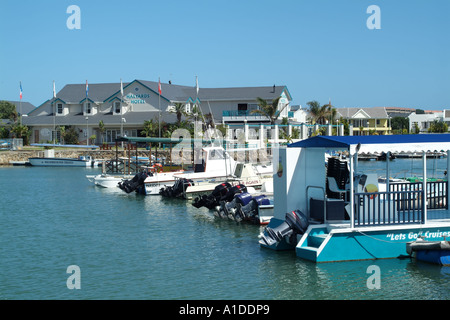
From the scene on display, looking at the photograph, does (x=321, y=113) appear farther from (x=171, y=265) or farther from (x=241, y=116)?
(x=171, y=265)

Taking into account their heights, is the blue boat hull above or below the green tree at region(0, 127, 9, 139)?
below

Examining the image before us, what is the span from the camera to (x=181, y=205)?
31234 millimetres

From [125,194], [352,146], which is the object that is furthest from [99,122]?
[352,146]

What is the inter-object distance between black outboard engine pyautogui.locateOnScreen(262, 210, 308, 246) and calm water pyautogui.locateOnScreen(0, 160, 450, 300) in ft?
1.61

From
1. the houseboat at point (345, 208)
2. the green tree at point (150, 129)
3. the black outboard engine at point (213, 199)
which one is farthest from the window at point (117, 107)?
the houseboat at point (345, 208)

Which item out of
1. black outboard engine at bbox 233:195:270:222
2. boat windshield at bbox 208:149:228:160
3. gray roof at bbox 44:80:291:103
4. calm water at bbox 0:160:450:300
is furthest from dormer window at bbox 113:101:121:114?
black outboard engine at bbox 233:195:270:222

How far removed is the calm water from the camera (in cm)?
1430

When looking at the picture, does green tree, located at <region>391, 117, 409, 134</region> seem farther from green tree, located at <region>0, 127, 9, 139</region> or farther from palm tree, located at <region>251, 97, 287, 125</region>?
green tree, located at <region>0, 127, 9, 139</region>

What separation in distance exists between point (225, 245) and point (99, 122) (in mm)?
61992

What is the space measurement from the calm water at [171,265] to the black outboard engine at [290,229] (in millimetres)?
490

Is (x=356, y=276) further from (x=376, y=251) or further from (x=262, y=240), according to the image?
(x=262, y=240)

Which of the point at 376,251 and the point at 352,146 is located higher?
the point at 352,146

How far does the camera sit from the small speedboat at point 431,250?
15492mm

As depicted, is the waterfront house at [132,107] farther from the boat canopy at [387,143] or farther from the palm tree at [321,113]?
the boat canopy at [387,143]
